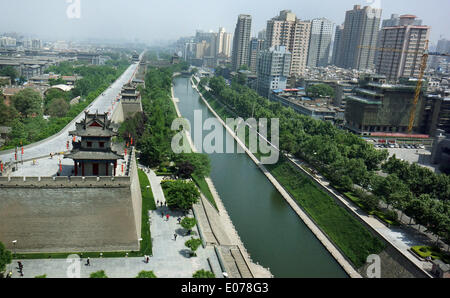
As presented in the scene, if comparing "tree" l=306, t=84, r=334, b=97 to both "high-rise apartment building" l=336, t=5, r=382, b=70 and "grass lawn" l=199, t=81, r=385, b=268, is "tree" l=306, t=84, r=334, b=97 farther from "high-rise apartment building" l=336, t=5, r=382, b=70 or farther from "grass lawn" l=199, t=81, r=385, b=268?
"high-rise apartment building" l=336, t=5, r=382, b=70

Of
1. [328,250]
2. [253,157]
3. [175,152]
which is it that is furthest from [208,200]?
[253,157]

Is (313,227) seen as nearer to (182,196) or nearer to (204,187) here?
(204,187)

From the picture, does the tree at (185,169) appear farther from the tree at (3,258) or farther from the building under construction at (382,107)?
the building under construction at (382,107)

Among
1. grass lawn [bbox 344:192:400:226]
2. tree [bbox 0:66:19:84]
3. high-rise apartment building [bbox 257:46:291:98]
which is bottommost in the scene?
grass lawn [bbox 344:192:400:226]

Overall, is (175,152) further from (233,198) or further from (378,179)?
(378,179)

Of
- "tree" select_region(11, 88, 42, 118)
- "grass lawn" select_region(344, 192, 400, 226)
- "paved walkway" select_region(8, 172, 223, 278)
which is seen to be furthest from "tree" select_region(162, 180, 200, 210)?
"tree" select_region(11, 88, 42, 118)
